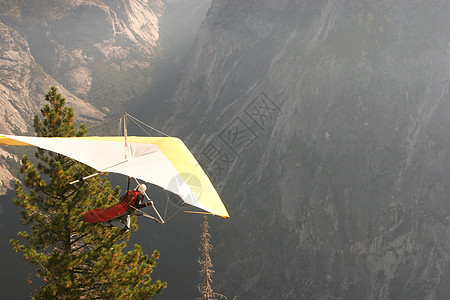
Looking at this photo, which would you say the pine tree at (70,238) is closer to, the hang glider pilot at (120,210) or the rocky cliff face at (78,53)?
the hang glider pilot at (120,210)

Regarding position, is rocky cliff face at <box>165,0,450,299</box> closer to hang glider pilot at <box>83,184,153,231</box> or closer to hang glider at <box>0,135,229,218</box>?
hang glider pilot at <box>83,184,153,231</box>

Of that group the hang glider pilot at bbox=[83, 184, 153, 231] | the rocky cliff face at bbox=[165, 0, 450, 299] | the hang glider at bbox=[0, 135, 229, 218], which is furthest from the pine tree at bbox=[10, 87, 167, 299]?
the rocky cliff face at bbox=[165, 0, 450, 299]

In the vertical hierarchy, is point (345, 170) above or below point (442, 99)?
below

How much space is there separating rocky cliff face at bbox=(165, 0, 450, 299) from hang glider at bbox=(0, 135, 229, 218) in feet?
→ 104

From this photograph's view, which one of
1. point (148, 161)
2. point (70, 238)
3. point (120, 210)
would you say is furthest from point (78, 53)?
point (120, 210)

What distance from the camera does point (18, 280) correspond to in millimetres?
42469

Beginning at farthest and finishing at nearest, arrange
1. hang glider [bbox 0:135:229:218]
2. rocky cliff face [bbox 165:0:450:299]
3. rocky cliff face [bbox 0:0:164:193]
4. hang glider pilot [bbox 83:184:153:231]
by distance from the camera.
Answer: rocky cliff face [bbox 0:0:164:193] < rocky cliff face [bbox 165:0:450:299] < hang glider pilot [bbox 83:184:153:231] < hang glider [bbox 0:135:229:218]

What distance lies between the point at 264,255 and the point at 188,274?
10.3 meters

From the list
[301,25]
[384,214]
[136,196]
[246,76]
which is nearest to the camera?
[136,196]

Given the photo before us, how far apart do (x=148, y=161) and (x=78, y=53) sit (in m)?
124

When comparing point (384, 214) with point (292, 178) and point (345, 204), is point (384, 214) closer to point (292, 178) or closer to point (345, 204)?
point (345, 204)

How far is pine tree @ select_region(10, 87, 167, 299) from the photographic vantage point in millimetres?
10883

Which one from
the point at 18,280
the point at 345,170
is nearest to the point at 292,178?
the point at 345,170

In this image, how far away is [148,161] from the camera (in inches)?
407
